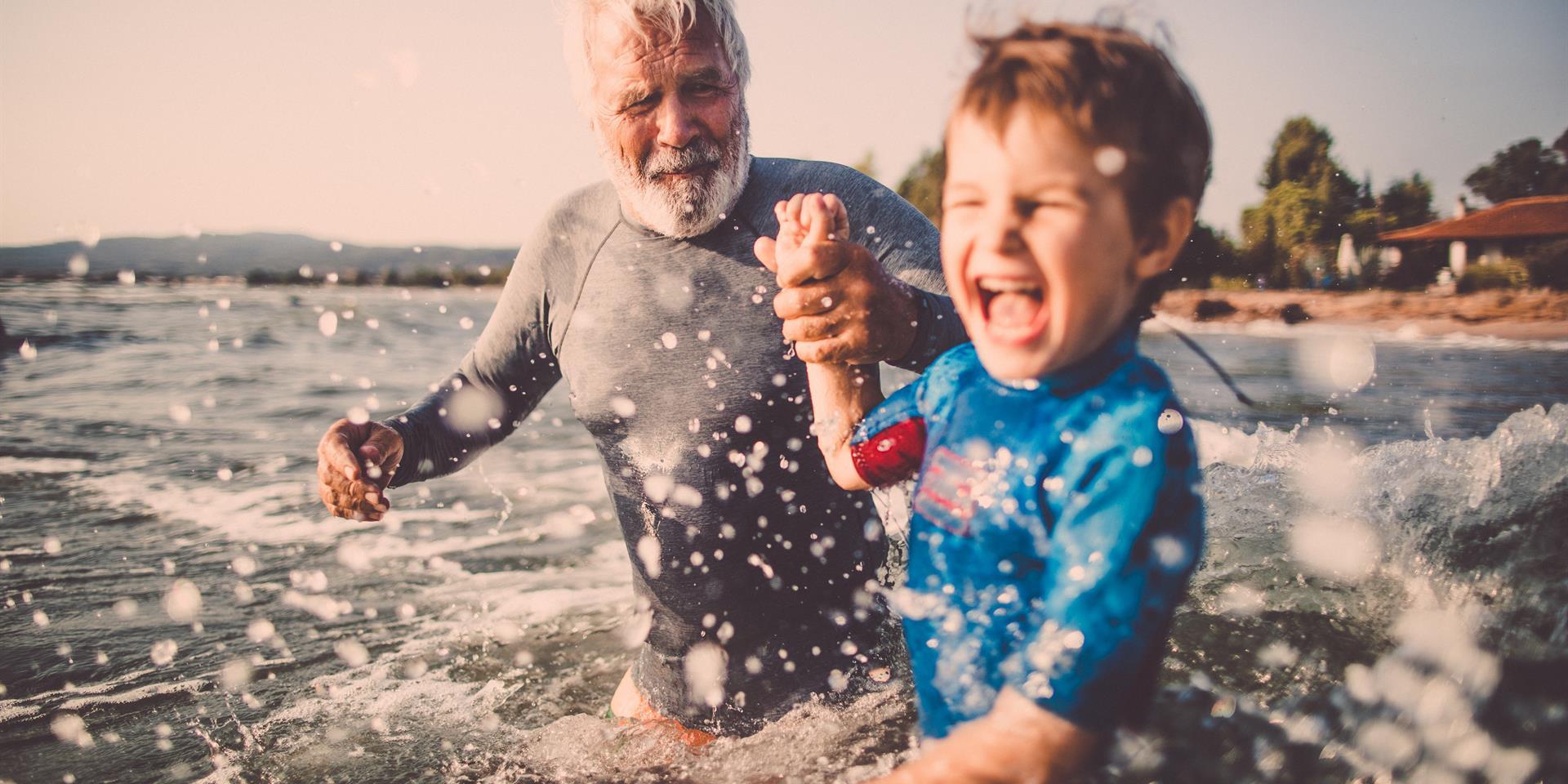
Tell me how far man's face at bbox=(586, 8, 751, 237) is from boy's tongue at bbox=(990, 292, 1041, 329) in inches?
61.0

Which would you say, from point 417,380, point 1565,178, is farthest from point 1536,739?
point 1565,178

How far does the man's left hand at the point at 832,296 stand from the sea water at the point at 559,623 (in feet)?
2.47

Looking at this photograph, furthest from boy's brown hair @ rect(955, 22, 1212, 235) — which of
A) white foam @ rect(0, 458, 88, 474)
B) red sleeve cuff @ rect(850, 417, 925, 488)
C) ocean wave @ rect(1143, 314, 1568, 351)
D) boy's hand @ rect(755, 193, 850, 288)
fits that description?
ocean wave @ rect(1143, 314, 1568, 351)

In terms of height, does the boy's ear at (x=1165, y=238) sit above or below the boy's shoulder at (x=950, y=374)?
above

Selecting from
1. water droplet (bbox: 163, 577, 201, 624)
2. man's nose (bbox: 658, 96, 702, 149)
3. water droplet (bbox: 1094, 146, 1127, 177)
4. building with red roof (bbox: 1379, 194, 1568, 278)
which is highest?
building with red roof (bbox: 1379, 194, 1568, 278)

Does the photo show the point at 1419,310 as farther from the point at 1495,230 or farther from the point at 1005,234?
the point at 1005,234

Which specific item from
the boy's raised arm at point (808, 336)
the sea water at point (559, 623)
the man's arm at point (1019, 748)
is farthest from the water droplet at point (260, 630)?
the man's arm at point (1019, 748)

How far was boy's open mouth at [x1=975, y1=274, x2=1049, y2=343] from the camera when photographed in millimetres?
1077

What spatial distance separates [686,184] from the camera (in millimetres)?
2482

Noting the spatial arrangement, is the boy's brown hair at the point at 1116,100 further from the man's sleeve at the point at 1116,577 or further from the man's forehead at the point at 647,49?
the man's forehead at the point at 647,49

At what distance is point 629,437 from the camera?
104 inches

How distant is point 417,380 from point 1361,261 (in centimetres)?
2767

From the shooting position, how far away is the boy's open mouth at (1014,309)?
1.08 meters

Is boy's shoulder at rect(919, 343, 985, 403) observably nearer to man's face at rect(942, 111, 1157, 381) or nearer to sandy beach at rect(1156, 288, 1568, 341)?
man's face at rect(942, 111, 1157, 381)
